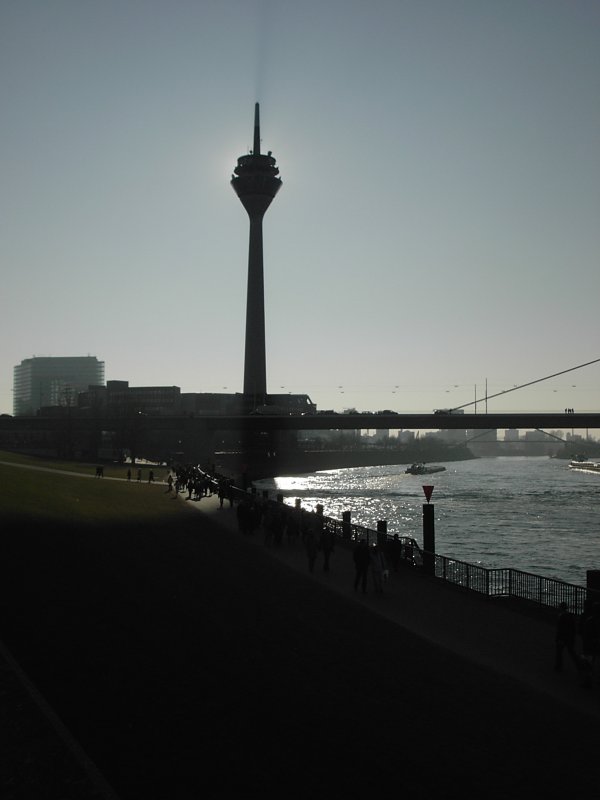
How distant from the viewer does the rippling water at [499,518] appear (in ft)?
136

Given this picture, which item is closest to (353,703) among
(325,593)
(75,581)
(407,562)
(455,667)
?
(455,667)

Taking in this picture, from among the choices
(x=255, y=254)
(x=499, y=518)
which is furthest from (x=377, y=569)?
(x=255, y=254)

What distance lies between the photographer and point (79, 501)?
4169 centimetres

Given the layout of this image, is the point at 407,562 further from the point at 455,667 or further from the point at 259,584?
the point at 455,667

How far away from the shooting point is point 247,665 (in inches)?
550

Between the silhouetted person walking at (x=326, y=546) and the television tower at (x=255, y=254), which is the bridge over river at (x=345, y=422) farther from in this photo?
the silhouetted person walking at (x=326, y=546)

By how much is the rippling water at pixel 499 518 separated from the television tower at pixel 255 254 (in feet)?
226

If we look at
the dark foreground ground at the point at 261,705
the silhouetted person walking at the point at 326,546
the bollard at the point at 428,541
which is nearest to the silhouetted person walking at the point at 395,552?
the bollard at the point at 428,541

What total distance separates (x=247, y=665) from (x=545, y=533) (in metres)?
41.3

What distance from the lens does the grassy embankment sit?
33375 mm

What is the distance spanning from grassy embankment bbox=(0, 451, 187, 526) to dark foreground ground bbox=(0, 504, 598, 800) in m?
13.4

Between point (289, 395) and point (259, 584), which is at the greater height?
point (289, 395)

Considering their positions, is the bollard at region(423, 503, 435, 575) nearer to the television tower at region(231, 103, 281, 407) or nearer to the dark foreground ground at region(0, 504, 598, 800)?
the dark foreground ground at region(0, 504, 598, 800)

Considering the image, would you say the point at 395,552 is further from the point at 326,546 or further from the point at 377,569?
the point at 377,569
